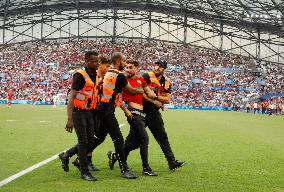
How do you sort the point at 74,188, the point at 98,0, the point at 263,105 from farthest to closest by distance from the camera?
the point at 98,0, the point at 263,105, the point at 74,188

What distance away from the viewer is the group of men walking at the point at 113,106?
8.30 m

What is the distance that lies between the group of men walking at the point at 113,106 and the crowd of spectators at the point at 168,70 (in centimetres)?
5627

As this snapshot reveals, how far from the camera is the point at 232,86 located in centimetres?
6794

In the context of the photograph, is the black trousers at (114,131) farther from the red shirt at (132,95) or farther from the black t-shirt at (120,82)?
the red shirt at (132,95)

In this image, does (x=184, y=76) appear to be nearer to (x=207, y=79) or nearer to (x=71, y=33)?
(x=207, y=79)

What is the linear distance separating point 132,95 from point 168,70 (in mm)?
61170

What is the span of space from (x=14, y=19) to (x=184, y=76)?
82.1ft

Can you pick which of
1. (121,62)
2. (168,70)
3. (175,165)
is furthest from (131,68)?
(168,70)

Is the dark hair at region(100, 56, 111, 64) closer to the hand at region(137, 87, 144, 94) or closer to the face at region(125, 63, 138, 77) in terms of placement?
the face at region(125, 63, 138, 77)

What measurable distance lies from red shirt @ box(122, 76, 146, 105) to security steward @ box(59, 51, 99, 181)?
0.93 meters

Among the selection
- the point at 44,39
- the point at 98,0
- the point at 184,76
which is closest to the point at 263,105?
the point at 184,76

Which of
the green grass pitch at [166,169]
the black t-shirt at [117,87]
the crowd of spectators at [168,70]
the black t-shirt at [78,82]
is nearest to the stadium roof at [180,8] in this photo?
the crowd of spectators at [168,70]

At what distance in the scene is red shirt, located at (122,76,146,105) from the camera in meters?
9.12

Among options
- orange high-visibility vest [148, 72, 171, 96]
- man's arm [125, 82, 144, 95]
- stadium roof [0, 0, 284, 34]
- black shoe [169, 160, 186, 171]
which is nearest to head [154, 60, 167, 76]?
orange high-visibility vest [148, 72, 171, 96]
